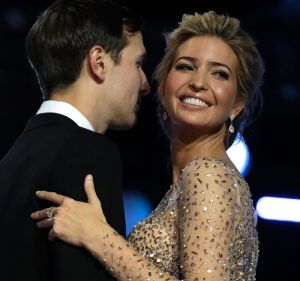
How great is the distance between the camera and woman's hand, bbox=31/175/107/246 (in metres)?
1.78

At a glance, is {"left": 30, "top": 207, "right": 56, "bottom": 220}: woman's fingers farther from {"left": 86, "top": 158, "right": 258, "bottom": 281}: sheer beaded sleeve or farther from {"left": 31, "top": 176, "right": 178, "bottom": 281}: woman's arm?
{"left": 86, "top": 158, "right": 258, "bottom": 281}: sheer beaded sleeve

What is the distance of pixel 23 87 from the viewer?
15.4ft

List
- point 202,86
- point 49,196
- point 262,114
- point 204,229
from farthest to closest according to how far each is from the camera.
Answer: point 262,114 < point 202,86 < point 204,229 < point 49,196

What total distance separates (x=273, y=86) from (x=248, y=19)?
0.47 m

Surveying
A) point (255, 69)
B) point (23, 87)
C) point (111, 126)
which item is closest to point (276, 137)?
point (23, 87)

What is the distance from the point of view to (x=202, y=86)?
240 cm

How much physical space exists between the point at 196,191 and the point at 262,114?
265 cm

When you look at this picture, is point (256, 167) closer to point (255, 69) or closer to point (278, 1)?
point (278, 1)

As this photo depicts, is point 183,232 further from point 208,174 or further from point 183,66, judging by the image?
point 183,66

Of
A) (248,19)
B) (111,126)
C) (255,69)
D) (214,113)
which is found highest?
(248,19)

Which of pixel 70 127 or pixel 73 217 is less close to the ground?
pixel 70 127

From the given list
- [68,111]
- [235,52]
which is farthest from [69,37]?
[235,52]

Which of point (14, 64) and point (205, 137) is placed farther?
point (14, 64)

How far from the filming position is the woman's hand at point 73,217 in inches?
70.2
